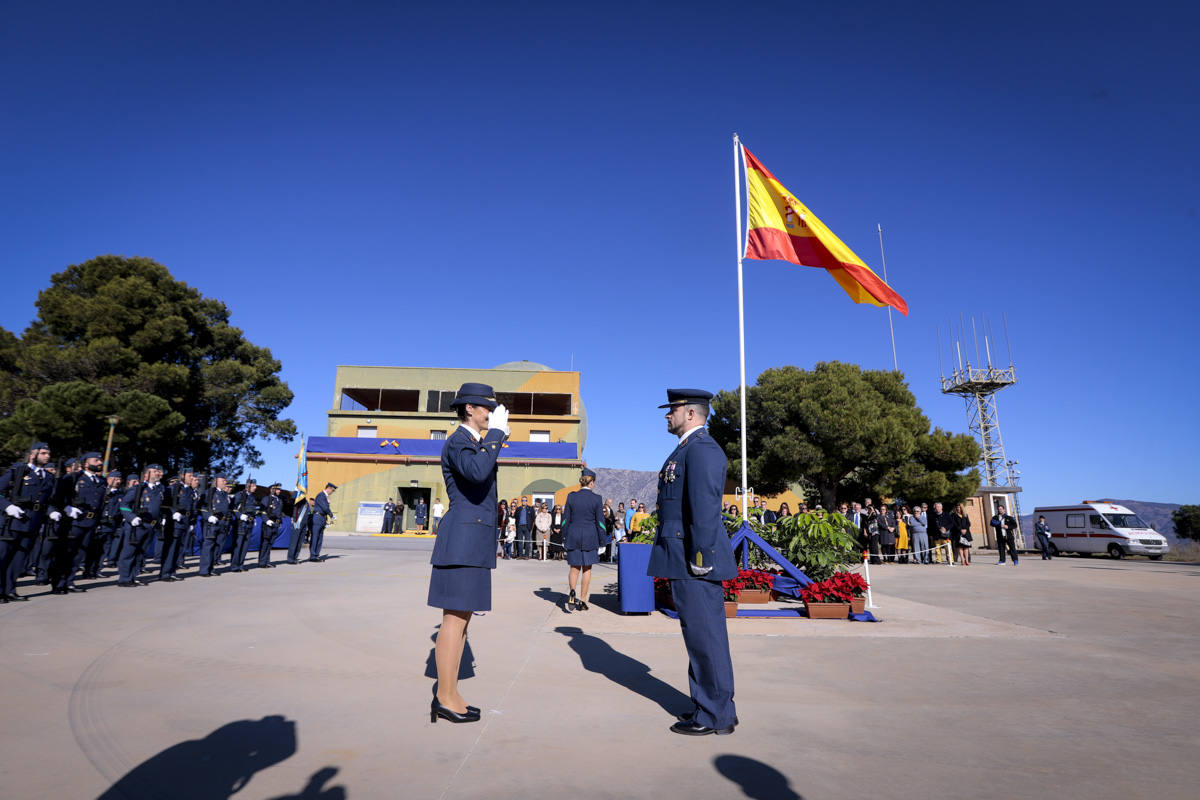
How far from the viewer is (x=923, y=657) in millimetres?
5477

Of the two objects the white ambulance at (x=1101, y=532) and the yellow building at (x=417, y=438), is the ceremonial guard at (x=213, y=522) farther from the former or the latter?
the white ambulance at (x=1101, y=532)

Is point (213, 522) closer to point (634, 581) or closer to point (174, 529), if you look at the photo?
point (174, 529)

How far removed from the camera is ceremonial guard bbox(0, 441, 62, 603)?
7500 millimetres

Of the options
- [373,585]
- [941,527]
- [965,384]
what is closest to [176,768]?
[373,585]

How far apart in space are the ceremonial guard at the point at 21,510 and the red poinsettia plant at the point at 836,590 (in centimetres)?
983

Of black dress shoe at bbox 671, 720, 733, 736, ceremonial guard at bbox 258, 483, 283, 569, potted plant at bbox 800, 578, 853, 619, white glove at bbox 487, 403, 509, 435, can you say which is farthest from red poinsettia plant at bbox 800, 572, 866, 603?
ceremonial guard at bbox 258, 483, 283, 569

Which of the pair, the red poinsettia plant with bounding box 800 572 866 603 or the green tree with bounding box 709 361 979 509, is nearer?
the red poinsettia plant with bounding box 800 572 866 603

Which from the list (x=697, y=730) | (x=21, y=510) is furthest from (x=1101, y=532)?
(x=21, y=510)

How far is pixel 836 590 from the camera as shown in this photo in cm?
767

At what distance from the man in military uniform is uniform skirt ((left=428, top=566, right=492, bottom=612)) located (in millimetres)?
1025

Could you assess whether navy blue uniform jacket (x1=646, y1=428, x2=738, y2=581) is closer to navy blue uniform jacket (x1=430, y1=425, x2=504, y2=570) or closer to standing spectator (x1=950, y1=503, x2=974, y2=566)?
navy blue uniform jacket (x1=430, y1=425, x2=504, y2=570)

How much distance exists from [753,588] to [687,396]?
468cm

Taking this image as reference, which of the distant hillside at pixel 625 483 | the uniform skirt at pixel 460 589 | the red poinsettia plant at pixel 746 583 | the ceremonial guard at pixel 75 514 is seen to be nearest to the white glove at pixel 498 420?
the uniform skirt at pixel 460 589

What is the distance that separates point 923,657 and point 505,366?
39.3 meters
